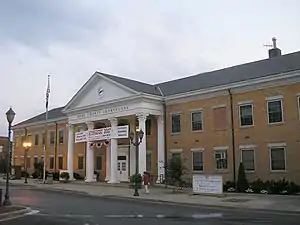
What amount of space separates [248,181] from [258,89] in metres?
6.94

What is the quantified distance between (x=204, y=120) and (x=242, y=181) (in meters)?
6.62

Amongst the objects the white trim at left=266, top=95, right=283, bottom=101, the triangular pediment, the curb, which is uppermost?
the triangular pediment

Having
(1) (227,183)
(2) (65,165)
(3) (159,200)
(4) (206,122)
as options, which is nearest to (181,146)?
(4) (206,122)

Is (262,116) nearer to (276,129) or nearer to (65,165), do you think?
(276,129)

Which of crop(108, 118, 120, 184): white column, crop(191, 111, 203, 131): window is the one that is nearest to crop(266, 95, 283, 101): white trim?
crop(191, 111, 203, 131): window

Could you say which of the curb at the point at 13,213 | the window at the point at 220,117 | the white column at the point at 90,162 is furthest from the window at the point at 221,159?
the curb at the point at 13,213

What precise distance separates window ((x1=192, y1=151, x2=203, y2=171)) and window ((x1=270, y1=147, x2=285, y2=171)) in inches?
255

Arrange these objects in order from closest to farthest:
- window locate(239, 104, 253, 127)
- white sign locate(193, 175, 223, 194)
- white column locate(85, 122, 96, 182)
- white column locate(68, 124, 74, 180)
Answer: white sign locate(193, 175, 223, 194) < window locate(239, 104, 253, 127) < white column locate(85, 122, 96, 182) < white column locate(68, 124, 74, 180)

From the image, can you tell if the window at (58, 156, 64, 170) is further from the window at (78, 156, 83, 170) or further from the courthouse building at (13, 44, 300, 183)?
the window at (78, 156, 83, 170)

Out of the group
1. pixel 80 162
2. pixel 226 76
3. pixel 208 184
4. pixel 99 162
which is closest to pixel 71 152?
pixel 99 162

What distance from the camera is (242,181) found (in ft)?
96.2

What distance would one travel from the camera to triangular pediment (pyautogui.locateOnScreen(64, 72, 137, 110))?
37691 mm

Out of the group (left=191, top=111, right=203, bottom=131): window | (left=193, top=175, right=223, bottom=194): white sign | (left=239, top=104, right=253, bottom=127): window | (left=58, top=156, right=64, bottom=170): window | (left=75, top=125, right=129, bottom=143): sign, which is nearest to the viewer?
(left=193, top=175, right=223, bottom=194): white sign

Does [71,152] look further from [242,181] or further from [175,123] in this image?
[242,181]
